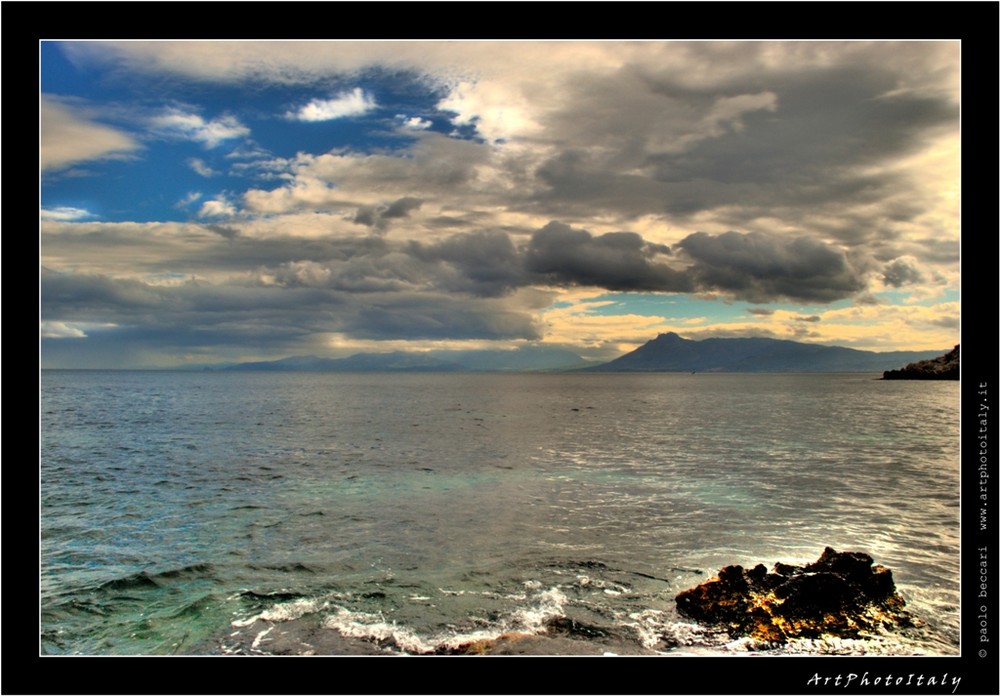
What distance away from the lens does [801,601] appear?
11336 mm

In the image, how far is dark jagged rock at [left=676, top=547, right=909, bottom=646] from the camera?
35.8 ft

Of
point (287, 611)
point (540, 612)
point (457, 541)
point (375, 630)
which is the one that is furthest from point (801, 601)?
point (287, 611)

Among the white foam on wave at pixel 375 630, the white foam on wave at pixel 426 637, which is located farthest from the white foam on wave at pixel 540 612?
the white foam on wave at pixel 375 630

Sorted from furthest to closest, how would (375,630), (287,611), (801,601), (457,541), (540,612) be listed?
(457,541)
(287,611)
(540,612)
(375,630)
(801,601)

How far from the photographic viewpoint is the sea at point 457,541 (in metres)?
11.6

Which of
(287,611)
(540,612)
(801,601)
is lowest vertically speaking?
(287,611)

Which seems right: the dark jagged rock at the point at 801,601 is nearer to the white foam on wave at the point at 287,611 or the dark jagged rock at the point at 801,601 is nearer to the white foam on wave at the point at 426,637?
the white foam on wave at the point at 426,637

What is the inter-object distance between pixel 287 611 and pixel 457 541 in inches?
257

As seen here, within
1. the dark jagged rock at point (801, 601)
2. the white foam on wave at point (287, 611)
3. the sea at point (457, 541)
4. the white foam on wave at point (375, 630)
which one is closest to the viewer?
the dark jagged rock at point (801, 601)

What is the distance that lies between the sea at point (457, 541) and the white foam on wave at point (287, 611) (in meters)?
0.07

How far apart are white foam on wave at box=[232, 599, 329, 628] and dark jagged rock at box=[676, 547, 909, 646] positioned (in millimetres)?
8093

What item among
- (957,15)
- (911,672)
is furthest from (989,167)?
(911,672)

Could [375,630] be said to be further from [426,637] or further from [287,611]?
[287,611]

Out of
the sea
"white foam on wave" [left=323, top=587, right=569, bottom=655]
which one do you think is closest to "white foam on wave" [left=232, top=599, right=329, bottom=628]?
the sea
